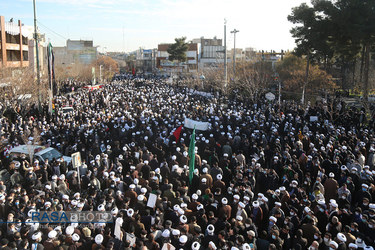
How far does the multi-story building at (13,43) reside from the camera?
34034mm

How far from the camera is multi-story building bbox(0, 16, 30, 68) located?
112ft

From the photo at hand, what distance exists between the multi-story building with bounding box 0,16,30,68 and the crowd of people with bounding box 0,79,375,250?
22788 mm

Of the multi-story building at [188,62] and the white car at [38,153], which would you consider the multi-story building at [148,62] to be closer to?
the multi-story building at [188,62]

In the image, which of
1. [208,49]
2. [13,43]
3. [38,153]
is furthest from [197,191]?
[208,49]

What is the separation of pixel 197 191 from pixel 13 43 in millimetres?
37979

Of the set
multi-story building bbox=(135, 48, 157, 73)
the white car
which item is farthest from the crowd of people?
multi-story building bbox=(135, 48, 157, 73)

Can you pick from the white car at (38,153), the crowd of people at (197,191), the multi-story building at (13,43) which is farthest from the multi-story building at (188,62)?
the white car at (38,153)

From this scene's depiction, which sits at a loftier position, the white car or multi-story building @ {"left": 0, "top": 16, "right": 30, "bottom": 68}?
multi-story building @ {"left": 0, "top": 16, "right": 30, "bottom": 68}

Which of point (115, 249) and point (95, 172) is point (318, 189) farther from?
point (95, 172)

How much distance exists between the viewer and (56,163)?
1012 cm

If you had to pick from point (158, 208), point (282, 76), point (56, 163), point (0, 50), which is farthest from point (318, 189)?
point (0, 50)

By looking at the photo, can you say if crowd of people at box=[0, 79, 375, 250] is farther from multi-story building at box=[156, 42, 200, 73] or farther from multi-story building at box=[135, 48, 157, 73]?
multi-story building at box=[135, 48, 157, 73]

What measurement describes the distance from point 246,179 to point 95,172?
14.2ft

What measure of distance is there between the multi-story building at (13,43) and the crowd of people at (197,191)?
22.8 metres
